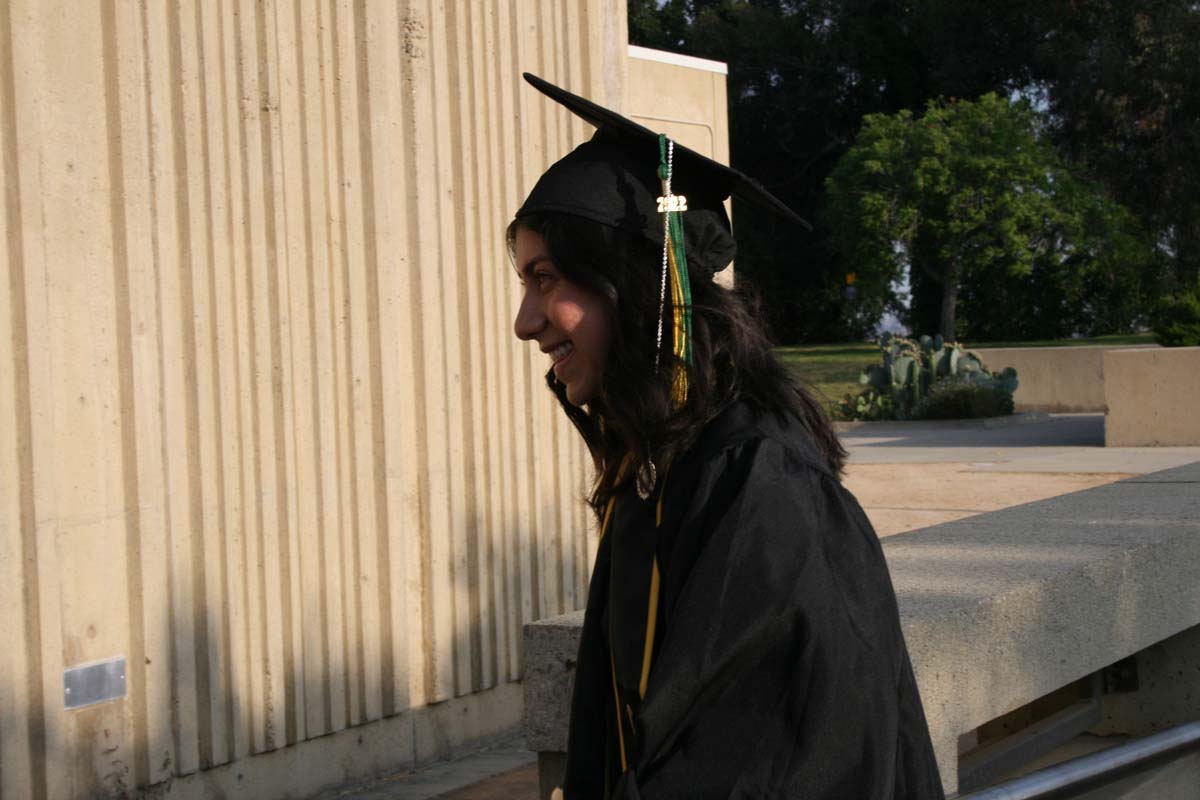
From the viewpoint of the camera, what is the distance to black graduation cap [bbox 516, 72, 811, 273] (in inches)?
76.8

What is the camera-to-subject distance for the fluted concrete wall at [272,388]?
431cm

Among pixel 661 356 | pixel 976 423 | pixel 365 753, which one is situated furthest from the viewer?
pixel 976 423

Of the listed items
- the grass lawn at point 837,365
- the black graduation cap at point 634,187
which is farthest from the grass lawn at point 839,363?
the black graduation cap at point 634,187

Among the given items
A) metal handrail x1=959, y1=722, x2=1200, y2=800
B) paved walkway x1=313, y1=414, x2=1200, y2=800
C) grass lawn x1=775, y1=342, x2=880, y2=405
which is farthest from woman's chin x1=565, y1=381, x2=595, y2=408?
grass lawn x1=775, y1=342, x2=880, y2=405

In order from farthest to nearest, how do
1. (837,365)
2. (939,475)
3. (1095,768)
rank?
(837,365) → (939,475) → (1095,768)

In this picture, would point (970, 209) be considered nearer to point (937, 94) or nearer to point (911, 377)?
point (937, 94)

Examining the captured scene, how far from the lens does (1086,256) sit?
39781mm

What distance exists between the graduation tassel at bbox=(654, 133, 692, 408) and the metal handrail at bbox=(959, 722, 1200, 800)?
100 cm

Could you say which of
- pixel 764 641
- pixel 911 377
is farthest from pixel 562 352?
pixel 911 377

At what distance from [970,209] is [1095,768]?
37.6 metres

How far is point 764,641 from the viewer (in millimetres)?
1664

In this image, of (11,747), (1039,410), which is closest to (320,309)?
(11,747)

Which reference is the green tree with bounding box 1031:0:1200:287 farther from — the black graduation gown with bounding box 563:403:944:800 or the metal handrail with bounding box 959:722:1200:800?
the black graduation gown with bounding box 563:403:944:800

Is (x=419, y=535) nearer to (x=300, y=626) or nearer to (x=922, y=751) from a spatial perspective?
(x=300, y=626)
